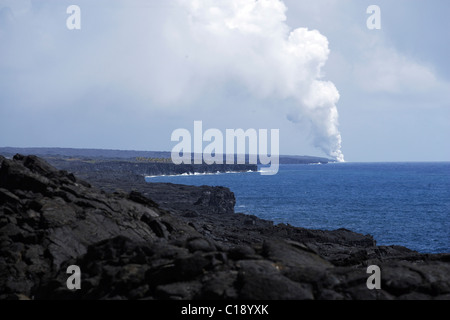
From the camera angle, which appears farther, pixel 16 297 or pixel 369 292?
pixel 16 297

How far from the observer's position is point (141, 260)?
742 inches

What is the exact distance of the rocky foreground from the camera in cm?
1642

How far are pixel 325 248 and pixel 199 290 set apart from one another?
26.4 m

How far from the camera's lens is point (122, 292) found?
672 inches

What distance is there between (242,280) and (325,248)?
85.7 feet

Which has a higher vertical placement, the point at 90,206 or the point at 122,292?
the point at 90,206

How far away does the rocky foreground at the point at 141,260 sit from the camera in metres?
16.4
